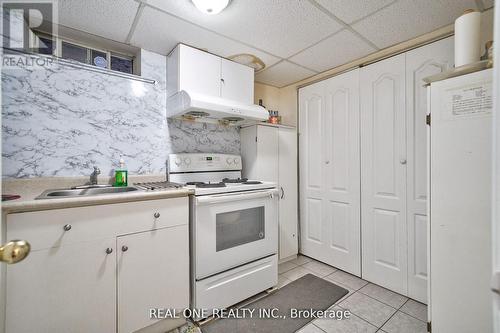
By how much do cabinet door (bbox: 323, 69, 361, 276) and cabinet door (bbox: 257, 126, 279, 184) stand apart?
1.86 feet

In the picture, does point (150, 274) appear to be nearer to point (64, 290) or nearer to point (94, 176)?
point (64, 290)

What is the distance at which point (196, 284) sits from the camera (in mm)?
1627

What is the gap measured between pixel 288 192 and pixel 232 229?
3.51ft

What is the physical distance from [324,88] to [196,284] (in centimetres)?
231

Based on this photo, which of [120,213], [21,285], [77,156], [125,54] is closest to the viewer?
[21,285]

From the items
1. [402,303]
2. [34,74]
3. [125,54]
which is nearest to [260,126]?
[125,54]

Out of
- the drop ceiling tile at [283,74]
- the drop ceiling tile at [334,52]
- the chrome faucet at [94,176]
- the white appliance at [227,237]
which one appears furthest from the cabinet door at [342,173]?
the chrome faucet at [94,176]

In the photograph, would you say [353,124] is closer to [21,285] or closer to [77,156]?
[77,156]

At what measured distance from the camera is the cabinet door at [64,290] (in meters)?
1.12

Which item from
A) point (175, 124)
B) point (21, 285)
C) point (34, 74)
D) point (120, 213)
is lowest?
point (21, 285)

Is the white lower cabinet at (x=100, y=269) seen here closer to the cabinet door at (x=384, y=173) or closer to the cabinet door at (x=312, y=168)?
the cabinet door at (x=312, y=168)

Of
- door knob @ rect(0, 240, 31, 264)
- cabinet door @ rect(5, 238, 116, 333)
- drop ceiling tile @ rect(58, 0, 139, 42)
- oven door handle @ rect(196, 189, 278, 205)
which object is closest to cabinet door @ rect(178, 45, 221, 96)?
drop ceiling tile @ rect(58, 0, 139, 42)

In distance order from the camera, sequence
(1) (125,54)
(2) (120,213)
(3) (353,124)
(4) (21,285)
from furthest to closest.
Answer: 1. (3) (353,124)
2. (1) (125,54)
3. (2) (120,213)
4. (4) (21,285)

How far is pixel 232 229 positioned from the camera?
5.97 feet
